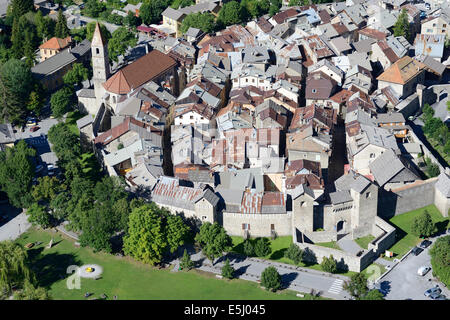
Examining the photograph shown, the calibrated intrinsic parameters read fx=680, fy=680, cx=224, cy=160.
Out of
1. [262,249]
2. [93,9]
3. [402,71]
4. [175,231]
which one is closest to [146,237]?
[175,231]

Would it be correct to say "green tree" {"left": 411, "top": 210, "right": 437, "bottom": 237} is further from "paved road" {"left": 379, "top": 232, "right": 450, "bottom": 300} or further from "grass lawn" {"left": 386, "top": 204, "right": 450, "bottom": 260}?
"paved road" {"left": 379, "top": 232, "right": 450, "bottom": 300}

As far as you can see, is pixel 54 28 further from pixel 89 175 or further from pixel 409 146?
pixel 409 146

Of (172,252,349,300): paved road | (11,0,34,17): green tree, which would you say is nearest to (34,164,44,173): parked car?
(172,252,349,300): paved road

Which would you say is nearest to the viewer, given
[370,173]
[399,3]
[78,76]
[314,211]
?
[314,211]

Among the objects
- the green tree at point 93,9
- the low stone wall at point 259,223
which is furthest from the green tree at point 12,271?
the green tree at point 93,9

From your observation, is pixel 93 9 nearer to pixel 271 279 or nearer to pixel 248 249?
pixel 248 249

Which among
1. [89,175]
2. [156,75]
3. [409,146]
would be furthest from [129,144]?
[409,146]
